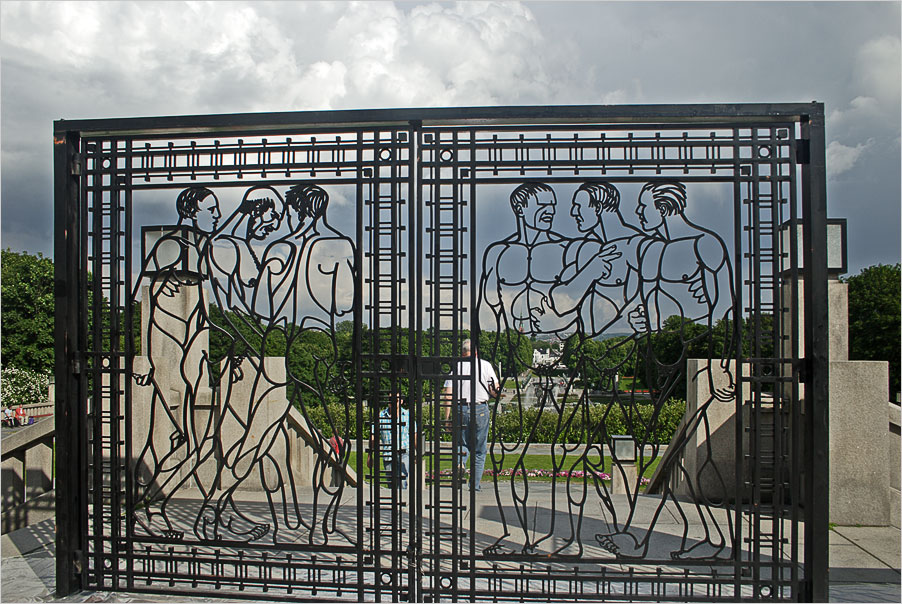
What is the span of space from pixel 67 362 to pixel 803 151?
16.6 feet

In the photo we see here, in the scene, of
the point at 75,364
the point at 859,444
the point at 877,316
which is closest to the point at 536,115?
the point at 75,364

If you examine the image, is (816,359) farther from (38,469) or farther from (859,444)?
(38,469)

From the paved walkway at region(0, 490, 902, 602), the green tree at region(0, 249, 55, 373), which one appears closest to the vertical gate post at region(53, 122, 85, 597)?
the paved walkway at region(0, 490, 902, 602)

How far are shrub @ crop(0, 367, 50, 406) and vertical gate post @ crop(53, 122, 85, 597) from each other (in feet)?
72.7

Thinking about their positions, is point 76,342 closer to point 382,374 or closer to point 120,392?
point 120,392

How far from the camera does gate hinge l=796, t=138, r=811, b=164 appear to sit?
12.0ft

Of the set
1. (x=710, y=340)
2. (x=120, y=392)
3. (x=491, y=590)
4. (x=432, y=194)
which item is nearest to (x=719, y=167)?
(x=710, y=340)

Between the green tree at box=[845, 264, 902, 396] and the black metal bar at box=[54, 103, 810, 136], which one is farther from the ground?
the black metal bar at box=[54, 103, 810, 136]

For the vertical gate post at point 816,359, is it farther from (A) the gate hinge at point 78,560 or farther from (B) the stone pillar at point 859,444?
(A) the gate hinge at point 78,560

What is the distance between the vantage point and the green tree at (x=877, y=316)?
26.6 meters

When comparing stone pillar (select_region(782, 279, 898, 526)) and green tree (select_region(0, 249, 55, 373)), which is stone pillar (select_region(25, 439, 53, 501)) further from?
green tree (select_region(0, 249, 55, 373))

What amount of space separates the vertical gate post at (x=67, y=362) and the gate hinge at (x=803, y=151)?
481 centimetres

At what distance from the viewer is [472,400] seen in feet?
11.9

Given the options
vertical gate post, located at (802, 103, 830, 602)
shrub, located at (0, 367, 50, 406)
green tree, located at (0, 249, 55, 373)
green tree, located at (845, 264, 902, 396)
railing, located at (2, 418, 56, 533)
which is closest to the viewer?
vertical gate post, located at (802, 103, 830, 602)
